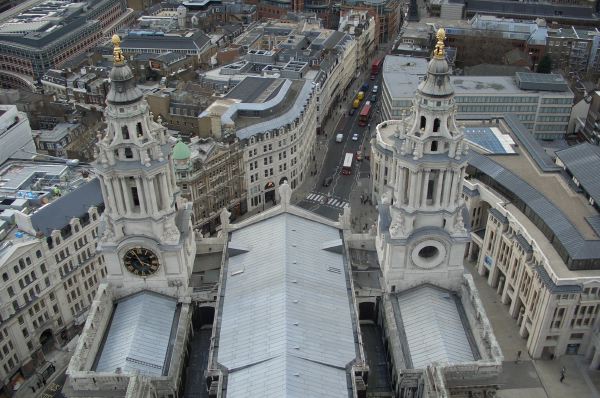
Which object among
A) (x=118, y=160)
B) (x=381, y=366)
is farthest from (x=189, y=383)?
(x=118, y=160)

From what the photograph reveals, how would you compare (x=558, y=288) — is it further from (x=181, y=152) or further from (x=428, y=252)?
(x=181, y=152)

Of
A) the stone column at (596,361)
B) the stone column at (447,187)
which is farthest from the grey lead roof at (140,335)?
the stone column at (596,361)

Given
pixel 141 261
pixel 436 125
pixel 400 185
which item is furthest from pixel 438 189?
pixel 141 261

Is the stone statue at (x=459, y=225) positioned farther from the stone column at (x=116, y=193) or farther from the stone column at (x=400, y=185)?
the stone column at (x=116, y=193)

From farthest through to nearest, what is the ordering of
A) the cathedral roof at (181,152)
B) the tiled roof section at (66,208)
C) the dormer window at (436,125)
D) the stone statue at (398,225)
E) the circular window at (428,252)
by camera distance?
the cathedral roof at (181,152)
the tiled roof section at (66,208)
the circular window at (428,252)
the stone statue at (398,225)
the dormer window at (436,125)

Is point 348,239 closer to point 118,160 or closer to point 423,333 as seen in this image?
point 423,333

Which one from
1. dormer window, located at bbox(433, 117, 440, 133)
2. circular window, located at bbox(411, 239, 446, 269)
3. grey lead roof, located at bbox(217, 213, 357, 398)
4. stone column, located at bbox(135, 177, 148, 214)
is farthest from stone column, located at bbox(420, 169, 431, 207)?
stone column, located at bbox(135, 177, 148, 214)
